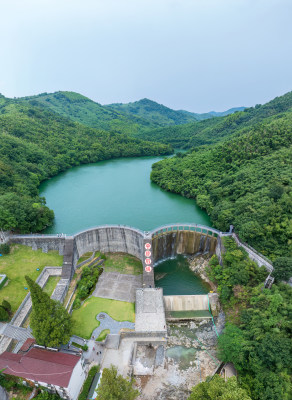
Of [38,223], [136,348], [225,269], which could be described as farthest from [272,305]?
[38,223]

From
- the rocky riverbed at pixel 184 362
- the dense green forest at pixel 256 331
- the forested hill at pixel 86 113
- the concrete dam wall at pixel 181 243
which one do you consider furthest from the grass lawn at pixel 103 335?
the forested hill at pixel 86 113

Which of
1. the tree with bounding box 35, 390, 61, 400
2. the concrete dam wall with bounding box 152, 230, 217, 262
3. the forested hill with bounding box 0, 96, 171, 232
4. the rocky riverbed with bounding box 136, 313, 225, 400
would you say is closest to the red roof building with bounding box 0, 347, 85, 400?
the tree with bounding box 35, 390, 61, 400

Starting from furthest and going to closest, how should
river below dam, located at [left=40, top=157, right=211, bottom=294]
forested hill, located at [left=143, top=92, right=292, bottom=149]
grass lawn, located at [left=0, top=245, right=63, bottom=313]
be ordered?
1. forested hill, located at [left=143, top=92, right=292, bottom=149]
2. river below dam, located at [left=40, top=157, right=211, bottom=294]
3. grass lawn, located at [left=0, top=245, right=63, bottom=313]

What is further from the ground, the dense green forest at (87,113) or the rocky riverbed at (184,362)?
the dense green forest at (87,113)

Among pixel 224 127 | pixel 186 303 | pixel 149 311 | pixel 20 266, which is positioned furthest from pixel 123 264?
pixel 224 127

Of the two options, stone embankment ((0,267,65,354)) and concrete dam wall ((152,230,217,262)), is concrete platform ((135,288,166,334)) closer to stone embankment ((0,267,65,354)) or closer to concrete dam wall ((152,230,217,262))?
concrete dam wall ((152,230,217,262))

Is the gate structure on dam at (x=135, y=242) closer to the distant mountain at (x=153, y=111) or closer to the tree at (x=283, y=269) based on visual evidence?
the tree at (x=283, y=269)

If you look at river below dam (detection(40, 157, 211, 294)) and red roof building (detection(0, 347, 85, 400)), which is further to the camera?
river below dam (detection(40, 157, 211, 294))
